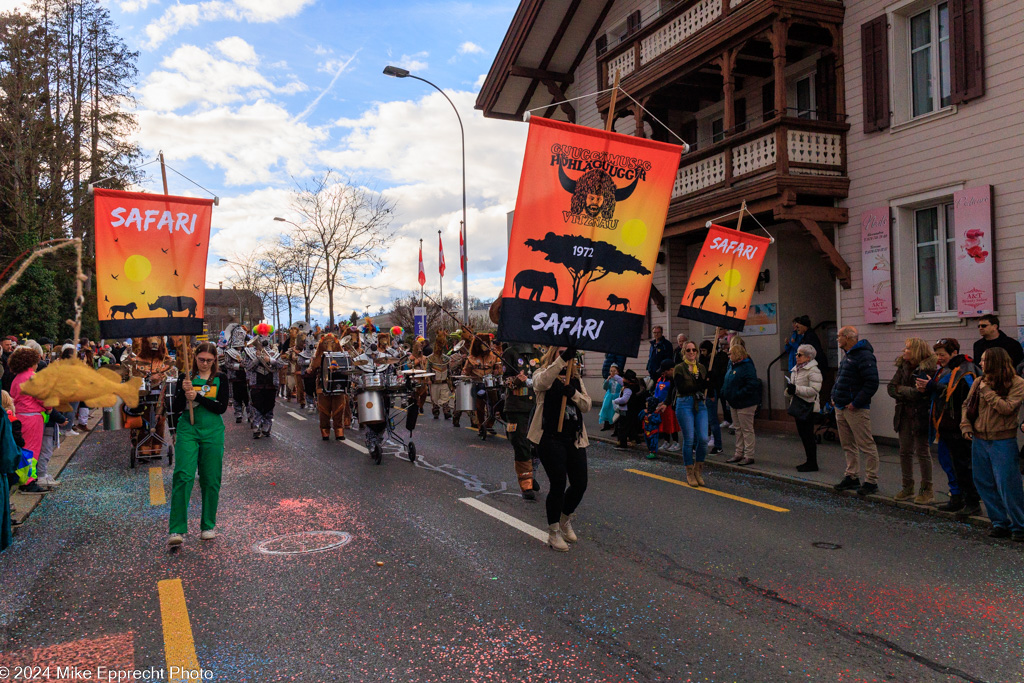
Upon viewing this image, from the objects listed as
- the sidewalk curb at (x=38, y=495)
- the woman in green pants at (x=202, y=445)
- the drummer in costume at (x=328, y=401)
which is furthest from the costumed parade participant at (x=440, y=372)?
the woman in green pants at (x=202, y=445)

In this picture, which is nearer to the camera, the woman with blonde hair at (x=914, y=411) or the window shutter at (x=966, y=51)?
the woman with blonde hair at (x=914, y=411)

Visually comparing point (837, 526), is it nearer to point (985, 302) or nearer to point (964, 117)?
point (985, 302)

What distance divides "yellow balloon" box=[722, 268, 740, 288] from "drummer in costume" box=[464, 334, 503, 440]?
16.2ft

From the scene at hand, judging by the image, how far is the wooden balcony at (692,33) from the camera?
13.7 meters

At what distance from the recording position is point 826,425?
43.1 feet

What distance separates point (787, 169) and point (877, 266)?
7.75ft

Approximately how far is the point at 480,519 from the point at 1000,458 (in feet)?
15.8

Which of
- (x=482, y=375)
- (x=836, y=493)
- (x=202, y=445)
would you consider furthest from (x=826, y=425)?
(x=202, y=445)

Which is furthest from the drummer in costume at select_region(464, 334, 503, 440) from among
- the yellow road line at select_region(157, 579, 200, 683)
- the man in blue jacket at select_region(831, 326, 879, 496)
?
the yellow road line at select_region(157, 579, 200, 683)

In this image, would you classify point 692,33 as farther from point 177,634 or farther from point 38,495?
point 177,634

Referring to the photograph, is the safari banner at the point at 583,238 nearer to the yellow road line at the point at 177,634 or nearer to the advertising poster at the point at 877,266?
the yellow road line at the point at 177,634

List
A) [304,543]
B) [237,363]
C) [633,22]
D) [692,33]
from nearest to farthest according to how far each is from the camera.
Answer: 1. [304,543]
2. [237,363]
3. [692,33]
4. [633,22]

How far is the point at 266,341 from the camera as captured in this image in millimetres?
14234

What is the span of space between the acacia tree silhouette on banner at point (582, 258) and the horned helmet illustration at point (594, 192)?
0.27m
